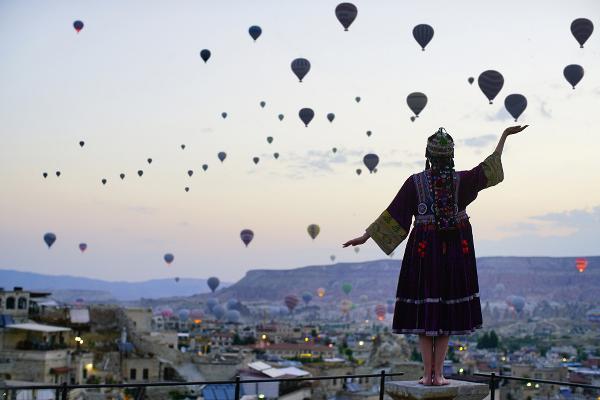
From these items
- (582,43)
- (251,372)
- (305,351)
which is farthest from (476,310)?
(305,351)

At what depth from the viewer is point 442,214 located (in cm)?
670

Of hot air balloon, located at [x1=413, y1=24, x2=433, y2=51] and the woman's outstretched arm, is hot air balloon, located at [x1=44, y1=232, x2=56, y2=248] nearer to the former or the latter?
hot air balloon, located at [x1=413, y1=24, x2=433, y2=51]

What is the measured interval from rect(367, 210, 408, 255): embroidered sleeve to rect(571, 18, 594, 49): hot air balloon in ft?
133

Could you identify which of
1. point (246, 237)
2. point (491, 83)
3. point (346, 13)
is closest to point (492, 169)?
point (491, 83)

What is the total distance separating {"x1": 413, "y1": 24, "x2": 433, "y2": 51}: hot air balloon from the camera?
47.2m

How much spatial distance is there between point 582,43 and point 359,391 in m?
28.9

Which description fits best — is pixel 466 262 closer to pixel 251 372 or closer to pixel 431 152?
pixel 431 152

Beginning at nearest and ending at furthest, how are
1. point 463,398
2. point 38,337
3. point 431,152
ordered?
1. point 463,398
2. point 431,152
3. point 38,337

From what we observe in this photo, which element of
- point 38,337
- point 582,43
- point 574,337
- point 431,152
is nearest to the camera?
point 431,152

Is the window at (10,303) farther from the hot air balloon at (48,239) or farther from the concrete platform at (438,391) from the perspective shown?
the concrete platform at (438,391)

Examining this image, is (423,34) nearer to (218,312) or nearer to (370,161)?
(370,161)

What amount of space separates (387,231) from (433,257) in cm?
50

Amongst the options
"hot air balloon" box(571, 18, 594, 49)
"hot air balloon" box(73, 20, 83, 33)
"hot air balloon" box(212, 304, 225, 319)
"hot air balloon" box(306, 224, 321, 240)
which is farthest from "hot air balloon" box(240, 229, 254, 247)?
"hot air balloon" box(212, 304, 225, 319)

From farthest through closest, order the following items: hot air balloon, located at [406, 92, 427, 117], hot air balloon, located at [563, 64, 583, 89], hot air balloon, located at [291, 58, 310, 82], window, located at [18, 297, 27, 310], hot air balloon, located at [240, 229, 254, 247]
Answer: hot air balloon, located at [240, 229, 254, 247]
window, located at [18, 297, 27, 310]
hot air balloon, located at [291, 58, 310, 82]
hot air balloon, located at [406, 92, 427, 117]
hot air balloon, located at [563, 64, 583, 89]
